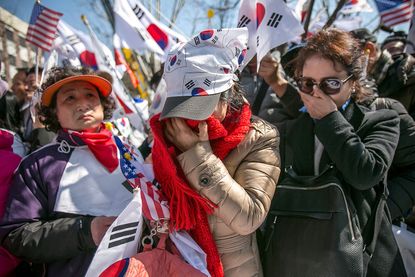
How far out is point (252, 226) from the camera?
4.81 ft

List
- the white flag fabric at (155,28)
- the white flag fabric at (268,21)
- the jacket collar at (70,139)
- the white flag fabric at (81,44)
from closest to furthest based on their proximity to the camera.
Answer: the jacket collar at (70,139) → the white flag fabric at (268,21) → the white flag fabric at (155,28) → the white flag fabric at (81,44)

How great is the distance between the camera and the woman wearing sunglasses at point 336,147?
157 centimetres

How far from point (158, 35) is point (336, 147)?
3158 mm

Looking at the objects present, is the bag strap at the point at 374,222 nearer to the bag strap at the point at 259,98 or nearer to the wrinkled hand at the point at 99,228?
the wrinkled hand at the point at 99,228

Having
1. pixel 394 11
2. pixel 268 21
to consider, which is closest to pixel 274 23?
pixel 268 21

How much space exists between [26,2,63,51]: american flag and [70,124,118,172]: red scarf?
3.17 m

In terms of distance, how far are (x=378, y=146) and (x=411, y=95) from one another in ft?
4.41

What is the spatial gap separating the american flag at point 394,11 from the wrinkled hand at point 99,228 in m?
4.49

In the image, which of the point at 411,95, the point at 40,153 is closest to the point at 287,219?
the point at 40,153

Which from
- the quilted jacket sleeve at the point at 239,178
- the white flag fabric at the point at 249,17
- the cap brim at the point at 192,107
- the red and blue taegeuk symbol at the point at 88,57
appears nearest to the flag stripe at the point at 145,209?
the quilted jacket sleeve at the point at 239,178

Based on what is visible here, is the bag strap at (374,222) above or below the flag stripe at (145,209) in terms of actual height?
below

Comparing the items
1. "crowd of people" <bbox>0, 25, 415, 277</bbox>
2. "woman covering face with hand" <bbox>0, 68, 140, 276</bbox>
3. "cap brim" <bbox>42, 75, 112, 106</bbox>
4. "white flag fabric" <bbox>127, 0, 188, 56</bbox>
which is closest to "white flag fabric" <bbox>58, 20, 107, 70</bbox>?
"white flag fabric" <bbox>127, 0, 188, 56</bbox>

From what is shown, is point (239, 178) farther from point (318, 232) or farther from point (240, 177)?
point (318, 232)

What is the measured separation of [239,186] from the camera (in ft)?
4.85
